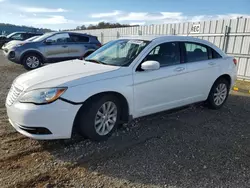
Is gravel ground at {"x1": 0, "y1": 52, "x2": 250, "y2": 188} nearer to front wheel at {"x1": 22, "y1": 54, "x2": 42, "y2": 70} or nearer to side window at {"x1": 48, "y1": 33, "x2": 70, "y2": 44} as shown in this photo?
front wheel at {"x1": 22, "y1": 54, "x2": 42, "y2": 70}

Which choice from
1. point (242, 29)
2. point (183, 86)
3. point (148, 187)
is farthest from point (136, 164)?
point (242, 29)

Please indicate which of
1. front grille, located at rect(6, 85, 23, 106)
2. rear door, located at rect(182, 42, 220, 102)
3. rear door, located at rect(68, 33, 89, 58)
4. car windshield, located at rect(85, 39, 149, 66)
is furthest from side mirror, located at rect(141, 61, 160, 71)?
rear door, located at rect(68, 33, 89, 58)

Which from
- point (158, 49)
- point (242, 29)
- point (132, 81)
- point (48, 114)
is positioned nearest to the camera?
point (48, 114)

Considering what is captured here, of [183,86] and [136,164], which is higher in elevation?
[183,86]

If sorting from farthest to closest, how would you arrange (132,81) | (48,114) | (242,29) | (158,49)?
(242,29), (158,49), (132,81), (48,114)

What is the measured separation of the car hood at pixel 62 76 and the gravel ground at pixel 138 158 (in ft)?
3.02

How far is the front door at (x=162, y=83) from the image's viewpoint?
3.76 m

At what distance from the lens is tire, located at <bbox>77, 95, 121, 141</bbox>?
3.24 m

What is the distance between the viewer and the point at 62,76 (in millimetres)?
3287

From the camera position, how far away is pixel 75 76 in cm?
324

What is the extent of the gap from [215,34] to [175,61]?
6352mm

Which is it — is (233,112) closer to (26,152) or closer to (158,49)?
(158,49)

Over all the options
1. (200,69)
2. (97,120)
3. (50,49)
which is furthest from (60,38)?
(97,120)

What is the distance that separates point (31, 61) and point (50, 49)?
984mm
